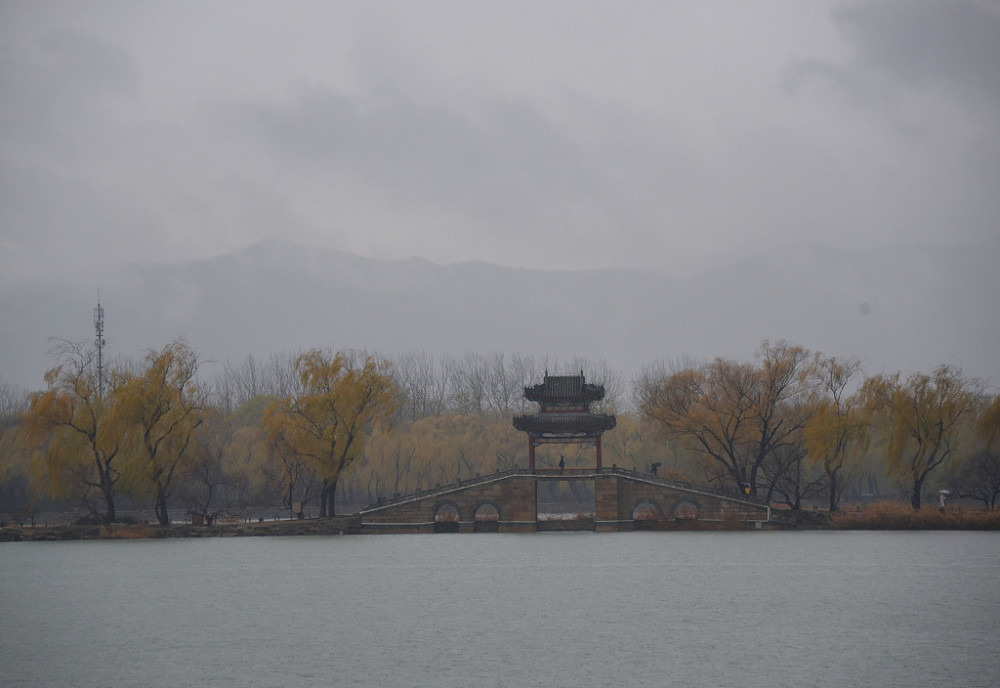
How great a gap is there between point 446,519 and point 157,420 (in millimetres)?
13793

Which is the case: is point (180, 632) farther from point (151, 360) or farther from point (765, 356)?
point (765, 356)

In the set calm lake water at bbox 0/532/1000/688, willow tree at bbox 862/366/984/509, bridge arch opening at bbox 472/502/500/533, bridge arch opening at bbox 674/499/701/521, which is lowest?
calm lake water at bbox 0/532/1000/688

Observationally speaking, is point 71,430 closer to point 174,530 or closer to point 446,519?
point 174,530

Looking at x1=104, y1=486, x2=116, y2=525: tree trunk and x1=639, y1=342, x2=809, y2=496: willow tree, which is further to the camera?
x1=639, y1=342, x2=809, y2=496: willow tree

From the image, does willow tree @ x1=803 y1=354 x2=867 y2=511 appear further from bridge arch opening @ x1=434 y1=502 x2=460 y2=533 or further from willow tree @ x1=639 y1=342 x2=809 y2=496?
bridge arch opening @ x1=434 y1=502 x2=460 y2=533

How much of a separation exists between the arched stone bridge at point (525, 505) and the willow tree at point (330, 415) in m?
3.01

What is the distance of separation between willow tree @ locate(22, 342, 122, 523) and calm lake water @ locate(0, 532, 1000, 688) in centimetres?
603

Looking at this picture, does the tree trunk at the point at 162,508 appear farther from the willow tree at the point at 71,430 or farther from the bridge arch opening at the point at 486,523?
the bridge arch opening at the point at 486,523

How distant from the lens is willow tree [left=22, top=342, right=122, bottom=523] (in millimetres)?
45469

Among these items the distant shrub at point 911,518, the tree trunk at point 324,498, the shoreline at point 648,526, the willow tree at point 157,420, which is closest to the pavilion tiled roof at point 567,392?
the shoreline at point 648,526

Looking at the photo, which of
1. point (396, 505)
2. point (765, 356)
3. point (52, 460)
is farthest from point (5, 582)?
point (765, 356)

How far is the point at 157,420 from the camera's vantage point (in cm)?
4669

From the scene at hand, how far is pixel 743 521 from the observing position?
159ft

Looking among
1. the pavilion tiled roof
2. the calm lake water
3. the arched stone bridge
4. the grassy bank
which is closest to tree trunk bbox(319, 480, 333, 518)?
the grassy bank
